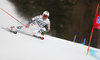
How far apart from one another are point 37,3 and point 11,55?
6814mm

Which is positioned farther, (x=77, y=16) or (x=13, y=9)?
(x=77, y=16)

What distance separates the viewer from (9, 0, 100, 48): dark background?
8680 mm

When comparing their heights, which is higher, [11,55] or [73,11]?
[73,11]

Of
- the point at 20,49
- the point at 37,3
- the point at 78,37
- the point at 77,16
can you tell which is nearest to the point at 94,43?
the point at 78,37

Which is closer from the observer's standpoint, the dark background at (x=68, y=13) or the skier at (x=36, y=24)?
the skier at (x=36, y=24)

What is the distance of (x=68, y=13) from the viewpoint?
350 inches

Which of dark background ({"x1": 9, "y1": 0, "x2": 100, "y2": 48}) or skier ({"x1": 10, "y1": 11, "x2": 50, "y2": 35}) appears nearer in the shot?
skier ({"x1": 10, "y1": 11, "x2": 50, "y2": 35})

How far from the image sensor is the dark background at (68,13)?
868 cm

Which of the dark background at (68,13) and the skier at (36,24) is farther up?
the dark background at (68,13)

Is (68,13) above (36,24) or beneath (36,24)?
above

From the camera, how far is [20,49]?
2.62 meters

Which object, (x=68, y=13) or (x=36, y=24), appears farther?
(x=68, y=13)

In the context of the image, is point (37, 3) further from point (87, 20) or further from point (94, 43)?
point (94, 43)

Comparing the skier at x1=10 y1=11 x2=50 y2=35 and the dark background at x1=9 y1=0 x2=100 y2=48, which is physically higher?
the dark background at x1=9 y1=0 x2=100 y2=48
